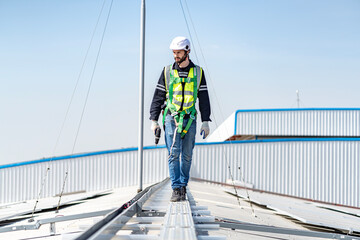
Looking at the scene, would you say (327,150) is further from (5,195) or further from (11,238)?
(11,238)

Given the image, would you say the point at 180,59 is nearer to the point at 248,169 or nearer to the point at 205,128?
the point at 205,128

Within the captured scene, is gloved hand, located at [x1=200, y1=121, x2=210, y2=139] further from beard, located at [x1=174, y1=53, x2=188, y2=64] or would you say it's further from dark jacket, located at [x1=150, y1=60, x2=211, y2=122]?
beard, located at [x1=174, y1=53, x2=188, y2=64]

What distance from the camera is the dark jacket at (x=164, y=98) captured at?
6.39 meters

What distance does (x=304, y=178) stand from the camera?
95.2 feet

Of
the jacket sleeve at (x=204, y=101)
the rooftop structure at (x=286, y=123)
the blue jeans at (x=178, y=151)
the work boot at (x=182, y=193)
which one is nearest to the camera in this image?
the work boot at (x=182, y=193)

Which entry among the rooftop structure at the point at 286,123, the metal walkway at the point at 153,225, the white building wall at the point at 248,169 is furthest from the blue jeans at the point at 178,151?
the rooftop structure at the point at 286,123

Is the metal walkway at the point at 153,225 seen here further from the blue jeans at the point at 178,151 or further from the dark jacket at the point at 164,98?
the dark jacket at the point at 164,98

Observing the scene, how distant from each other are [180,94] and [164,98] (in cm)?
29

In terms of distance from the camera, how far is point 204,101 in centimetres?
669

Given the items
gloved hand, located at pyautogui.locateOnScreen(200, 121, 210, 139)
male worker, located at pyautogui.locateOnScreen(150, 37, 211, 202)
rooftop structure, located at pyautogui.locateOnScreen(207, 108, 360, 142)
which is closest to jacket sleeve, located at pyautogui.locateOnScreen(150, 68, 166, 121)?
male worker, located at pyautogui.locateOnScreen(150, 37, 211, 202)

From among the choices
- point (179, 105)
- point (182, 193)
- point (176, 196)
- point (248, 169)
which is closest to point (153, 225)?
point (176, 196)

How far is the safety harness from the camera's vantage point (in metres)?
6.35

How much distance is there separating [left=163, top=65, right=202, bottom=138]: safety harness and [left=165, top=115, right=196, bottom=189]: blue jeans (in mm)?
88

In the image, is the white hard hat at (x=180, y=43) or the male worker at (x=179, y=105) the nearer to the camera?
the white hard hat at (x=180, y=43)
